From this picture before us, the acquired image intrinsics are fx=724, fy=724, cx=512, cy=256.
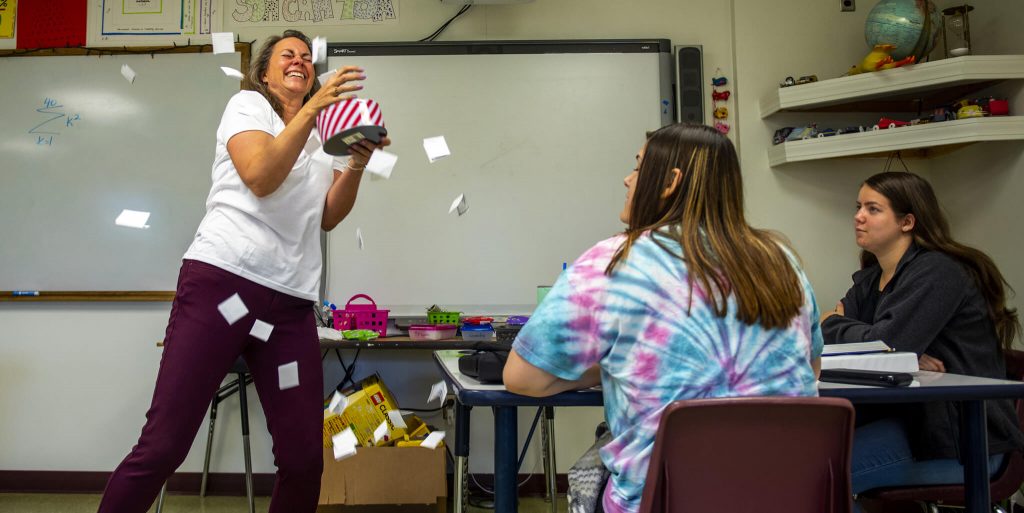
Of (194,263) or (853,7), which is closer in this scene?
(194,263)

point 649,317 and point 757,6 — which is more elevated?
point 757,6

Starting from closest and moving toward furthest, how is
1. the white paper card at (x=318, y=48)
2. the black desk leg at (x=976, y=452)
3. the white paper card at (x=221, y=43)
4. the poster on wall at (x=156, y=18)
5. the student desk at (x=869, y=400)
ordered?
the student desk at (x=869, y=400), the black desk leg at (x=976, y=452), the white paper card at (x=318, y=48), the white paper card at (x=221, y=43), the poster on wall at (x=156, y=18)

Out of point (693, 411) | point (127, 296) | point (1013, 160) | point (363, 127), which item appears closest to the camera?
point (693, 411)

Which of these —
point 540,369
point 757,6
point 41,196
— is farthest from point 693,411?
point 41,196

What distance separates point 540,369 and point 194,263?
930mm

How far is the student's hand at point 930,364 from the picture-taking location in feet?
5.65

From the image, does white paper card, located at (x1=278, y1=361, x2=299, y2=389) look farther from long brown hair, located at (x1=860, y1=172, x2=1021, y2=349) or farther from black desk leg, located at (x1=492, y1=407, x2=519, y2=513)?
long brown hair, located at (x1=860, y1=172, x2=1021, y2=349)

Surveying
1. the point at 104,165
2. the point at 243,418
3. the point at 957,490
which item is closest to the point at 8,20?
the point at 104,165

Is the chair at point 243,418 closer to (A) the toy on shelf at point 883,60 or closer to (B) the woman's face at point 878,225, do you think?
(B) the woman's face at point 878,225

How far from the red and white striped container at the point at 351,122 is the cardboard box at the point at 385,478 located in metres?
1.62

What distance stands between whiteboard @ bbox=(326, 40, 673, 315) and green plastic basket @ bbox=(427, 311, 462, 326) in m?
0.19

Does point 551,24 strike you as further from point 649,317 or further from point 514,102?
point 649,317

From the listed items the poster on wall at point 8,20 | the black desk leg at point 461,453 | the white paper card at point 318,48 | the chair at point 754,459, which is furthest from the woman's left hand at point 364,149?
the poster on wall at point 8,20

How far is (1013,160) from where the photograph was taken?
2.84 meters
